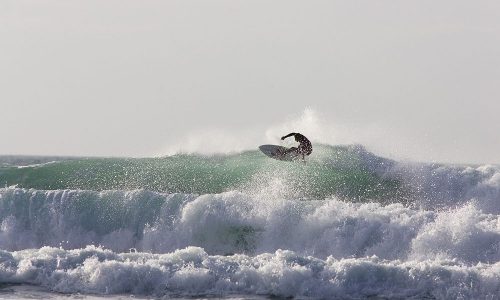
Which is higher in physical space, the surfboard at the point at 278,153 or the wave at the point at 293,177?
the surfboard at the point at 278,153

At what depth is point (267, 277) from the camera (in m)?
18.3

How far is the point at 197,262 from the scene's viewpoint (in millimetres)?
19000

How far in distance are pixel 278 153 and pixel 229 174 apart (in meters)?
2.24

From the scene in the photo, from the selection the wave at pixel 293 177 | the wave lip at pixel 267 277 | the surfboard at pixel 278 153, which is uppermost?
the surfboard at pixel 278 153

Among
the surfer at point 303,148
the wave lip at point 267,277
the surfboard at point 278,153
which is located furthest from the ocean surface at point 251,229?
the surfer at point 303,148

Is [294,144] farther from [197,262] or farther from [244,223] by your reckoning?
[197,262]

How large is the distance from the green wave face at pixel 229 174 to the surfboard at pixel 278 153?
395mm

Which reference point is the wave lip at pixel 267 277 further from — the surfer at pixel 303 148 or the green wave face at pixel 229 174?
the surfer at pixel 303 148

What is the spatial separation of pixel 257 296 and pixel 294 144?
14.7 meters

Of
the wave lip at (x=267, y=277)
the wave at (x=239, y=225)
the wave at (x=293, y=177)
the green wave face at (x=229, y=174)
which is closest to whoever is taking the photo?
the wave lip at (x=267, y=277)

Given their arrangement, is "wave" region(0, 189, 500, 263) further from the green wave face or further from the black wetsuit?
the black wetsuit

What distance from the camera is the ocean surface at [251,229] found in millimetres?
18219

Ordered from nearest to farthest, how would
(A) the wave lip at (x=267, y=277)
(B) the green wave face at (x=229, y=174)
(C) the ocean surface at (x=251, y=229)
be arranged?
(A) the wave lip at (x=267, y=277)
(C) the ocean surface at (x=251, y=229)
(B) the green wave face at (x=229, y=174)

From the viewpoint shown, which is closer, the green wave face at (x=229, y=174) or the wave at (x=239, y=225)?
the wave at (x=239, y=225)
